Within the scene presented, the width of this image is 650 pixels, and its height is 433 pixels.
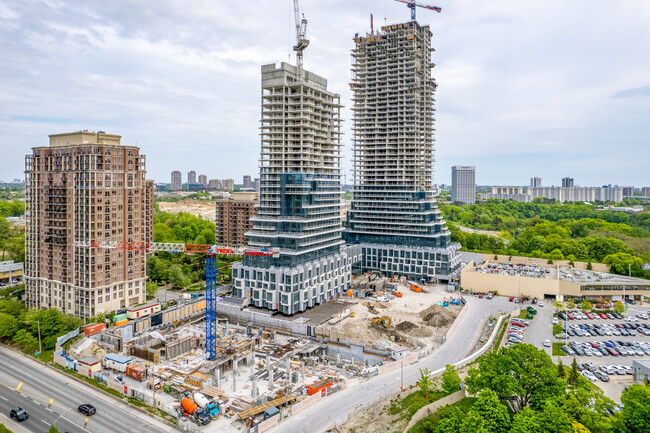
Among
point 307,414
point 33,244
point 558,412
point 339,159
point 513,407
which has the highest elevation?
A: point 339,159

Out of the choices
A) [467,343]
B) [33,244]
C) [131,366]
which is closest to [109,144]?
[33,244]

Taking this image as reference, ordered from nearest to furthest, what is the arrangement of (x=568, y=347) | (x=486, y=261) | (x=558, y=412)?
(x=558, y=412) → (x=568, y=347) → (x=486, y=261)

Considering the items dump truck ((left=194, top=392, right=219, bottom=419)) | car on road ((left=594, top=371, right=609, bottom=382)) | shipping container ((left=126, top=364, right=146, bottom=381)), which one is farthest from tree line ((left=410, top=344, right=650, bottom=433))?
shipping container ((left=126, top=364, right=146, bottom=381))

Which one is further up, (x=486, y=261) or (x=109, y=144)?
(x=109, y=144)

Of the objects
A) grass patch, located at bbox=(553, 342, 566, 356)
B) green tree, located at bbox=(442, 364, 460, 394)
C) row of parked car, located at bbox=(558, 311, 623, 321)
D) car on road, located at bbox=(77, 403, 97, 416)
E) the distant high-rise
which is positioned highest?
the distant high-rise

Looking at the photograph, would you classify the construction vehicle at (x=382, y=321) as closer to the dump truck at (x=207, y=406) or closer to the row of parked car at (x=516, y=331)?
the row of parked car at (x=516, y=331)

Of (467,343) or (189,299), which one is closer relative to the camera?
(467,343)

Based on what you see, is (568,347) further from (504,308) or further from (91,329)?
(91,329)

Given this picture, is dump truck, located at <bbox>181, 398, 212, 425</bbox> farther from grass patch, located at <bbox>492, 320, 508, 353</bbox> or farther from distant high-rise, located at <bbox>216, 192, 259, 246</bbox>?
distant high-rise, located at <bbox>216, 192, 259, 246</bbox>
